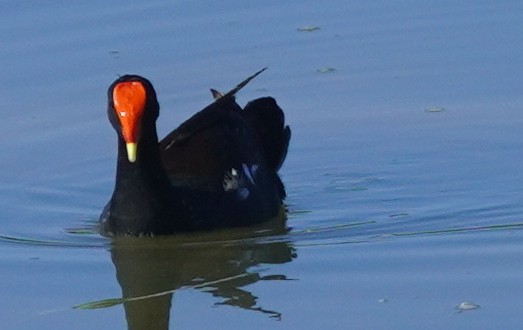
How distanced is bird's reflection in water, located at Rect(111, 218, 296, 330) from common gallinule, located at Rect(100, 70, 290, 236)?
0.32 feet

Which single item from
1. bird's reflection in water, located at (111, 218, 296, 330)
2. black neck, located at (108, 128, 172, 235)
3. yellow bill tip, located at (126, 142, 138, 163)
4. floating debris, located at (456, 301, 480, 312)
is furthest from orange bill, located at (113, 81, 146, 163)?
floating debris, located at (456, 301, 480, 312)

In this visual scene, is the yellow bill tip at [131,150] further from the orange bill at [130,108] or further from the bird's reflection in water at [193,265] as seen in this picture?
the bird's reflection in water at [193,265]

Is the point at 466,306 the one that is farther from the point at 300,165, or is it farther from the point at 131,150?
the point at 300,165

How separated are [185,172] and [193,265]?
910mm

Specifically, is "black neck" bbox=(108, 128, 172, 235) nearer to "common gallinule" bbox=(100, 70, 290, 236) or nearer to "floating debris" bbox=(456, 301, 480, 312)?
"common gallinule" bbox=(100, 70, 290, 236)

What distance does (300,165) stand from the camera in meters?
11.1

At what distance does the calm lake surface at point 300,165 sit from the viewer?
27.7ft

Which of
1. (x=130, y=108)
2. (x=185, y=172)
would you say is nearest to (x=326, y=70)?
(x=185, y=172)

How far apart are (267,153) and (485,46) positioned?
92.4 inches

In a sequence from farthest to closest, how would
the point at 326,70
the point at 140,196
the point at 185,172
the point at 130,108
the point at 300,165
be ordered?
the point at 326,70
the point at 300,165
the point at 185,172
the point at 140,196
the point at 130,108

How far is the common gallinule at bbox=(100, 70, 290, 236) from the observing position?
949 cm

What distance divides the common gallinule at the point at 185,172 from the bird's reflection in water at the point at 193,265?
0.10m

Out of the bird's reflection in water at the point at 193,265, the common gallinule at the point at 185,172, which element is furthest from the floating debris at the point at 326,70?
the bird's reflection in water at the point at 193,265

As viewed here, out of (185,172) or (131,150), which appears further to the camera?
(185,172)
